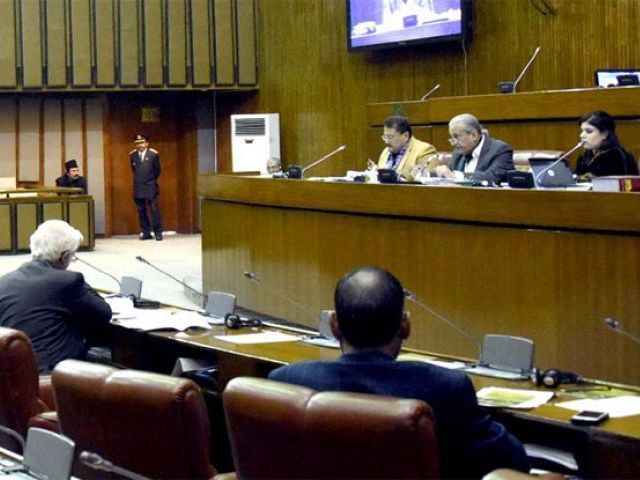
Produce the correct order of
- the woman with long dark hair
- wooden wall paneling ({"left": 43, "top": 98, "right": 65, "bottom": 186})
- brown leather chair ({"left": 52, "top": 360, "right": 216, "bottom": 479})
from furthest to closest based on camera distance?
wooden wall paneling ({"left": 43, "top": 98, "right": 65, "bottom": 186}) < the woman with long dark hair < brown leather chair ({"left": 52, "top": 360, "right": 216, "bottom": 479})

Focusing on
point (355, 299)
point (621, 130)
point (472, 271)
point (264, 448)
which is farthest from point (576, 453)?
point (621, 130)

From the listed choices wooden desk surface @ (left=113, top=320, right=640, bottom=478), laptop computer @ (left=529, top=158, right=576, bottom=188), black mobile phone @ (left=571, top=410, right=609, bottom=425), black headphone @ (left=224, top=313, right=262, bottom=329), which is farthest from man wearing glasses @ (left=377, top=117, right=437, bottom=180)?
black mobile phone @ (left=571, top=410, right=609, bottom=425)

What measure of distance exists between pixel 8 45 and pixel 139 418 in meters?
12.8

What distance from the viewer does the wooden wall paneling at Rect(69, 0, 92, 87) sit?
1510cm

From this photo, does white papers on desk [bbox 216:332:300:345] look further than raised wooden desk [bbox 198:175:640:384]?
No

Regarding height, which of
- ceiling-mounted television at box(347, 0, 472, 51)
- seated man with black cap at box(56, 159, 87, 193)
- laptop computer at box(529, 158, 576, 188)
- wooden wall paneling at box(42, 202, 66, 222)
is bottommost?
wooden wall paneling at box(42, 202, 66, 222)

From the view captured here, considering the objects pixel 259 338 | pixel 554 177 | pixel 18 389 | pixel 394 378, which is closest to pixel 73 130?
pixel 554 177

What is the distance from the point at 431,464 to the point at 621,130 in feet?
21.4

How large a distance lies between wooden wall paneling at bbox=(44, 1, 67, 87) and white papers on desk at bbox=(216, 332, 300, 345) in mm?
10908

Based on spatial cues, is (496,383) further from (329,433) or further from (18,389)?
(18,389)

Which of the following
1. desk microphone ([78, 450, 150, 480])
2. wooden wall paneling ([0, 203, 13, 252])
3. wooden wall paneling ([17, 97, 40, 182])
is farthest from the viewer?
Answer: wooden wall paneling ([17, 97, 40, 182])

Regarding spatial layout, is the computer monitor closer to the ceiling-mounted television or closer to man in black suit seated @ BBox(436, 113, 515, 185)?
man in black suit seated @ BBox(436, 113, 515, 185)

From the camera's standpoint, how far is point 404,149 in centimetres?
821

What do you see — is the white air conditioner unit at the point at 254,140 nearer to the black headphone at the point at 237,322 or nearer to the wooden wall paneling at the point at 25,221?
the wooden wall paneling at the point at 25,221
